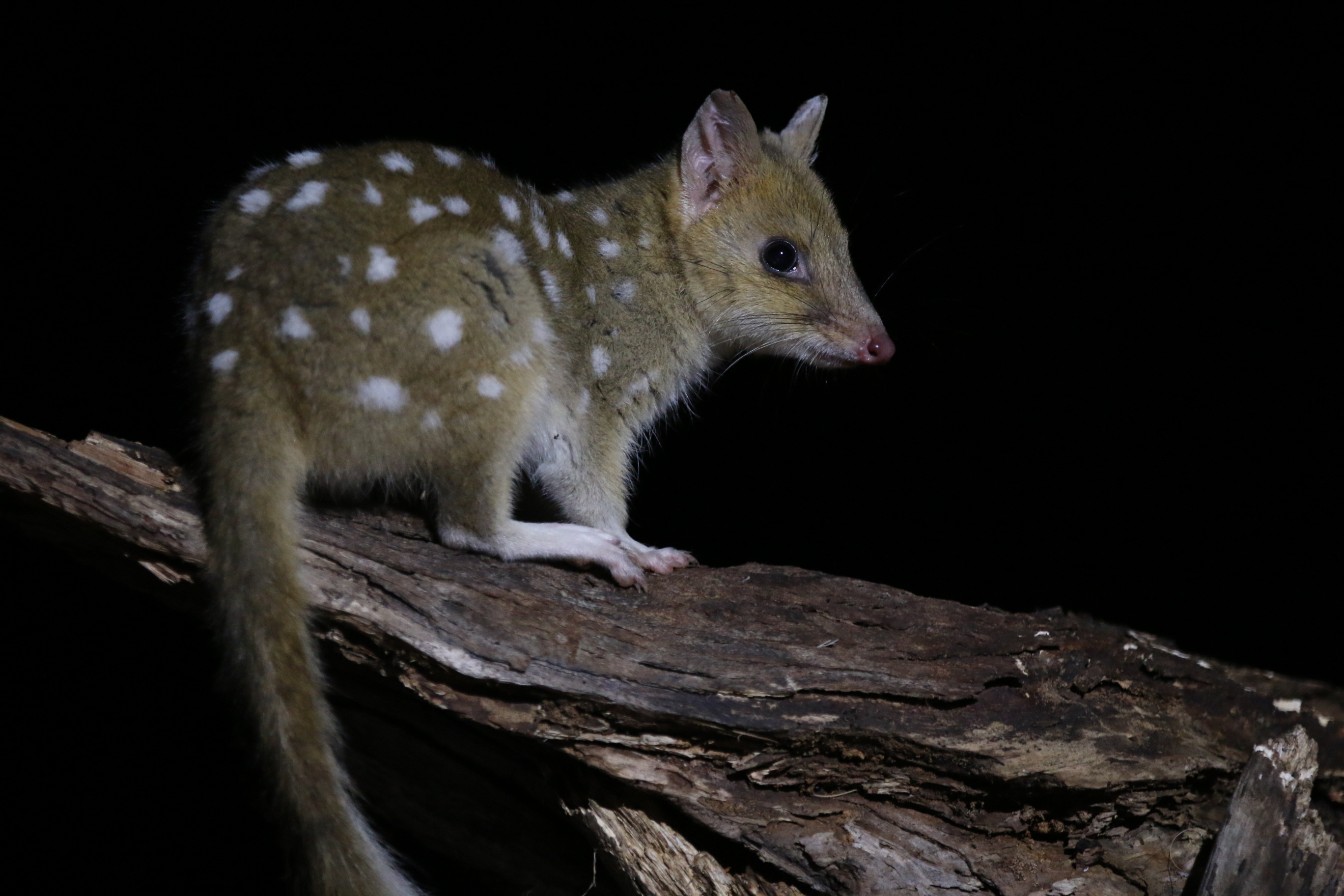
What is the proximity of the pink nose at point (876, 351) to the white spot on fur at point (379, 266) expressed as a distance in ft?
5.77

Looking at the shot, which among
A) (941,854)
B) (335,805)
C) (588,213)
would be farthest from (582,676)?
(588,213)

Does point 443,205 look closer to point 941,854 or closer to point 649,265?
point 649,265

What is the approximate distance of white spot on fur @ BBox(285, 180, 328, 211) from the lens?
2.91m

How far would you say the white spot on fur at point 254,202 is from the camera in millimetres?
2936

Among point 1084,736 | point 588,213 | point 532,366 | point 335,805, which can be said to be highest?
point 588,213

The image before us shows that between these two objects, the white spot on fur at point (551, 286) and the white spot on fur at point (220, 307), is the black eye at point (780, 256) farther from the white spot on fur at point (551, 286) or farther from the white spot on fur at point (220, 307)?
the white spot on fur at point (220, 307)

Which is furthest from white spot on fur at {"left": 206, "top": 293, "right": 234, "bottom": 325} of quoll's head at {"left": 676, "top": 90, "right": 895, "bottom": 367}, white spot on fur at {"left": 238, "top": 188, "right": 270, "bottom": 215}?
quoll's head at {"left": 676, "top": 90, "right": 895, "bottom": 367}

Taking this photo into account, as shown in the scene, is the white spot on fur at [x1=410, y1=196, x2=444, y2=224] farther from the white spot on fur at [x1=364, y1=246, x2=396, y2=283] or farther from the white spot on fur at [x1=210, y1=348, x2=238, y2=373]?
the white spot on fur at [x1=210, y1=348, x2=238, y2=373]

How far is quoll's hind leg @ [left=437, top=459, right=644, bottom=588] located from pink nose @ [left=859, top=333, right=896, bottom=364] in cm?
122

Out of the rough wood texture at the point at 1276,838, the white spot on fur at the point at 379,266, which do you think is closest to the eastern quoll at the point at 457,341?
the white spot on fur at the point at 379,266

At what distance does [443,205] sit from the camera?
10.2ft

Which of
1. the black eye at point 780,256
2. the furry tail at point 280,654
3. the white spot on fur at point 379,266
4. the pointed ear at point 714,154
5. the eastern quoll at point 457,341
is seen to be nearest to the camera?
the furry tail at point 280,654

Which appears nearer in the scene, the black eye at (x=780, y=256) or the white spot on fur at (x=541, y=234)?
the white spot on fur at (x=541, y=234)

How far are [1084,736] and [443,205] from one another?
2531mm
